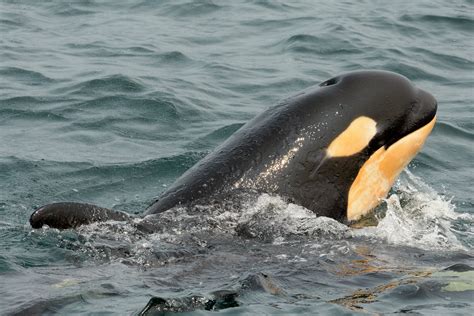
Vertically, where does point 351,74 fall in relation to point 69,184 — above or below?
above

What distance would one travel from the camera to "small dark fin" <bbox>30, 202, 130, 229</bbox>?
351 inches

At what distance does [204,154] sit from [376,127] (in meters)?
4.82

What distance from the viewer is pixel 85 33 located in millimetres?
23031

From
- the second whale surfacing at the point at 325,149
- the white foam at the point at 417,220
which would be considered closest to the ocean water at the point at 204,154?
the white foam at the point at 417,220

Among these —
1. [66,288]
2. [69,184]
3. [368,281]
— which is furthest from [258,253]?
[69,184]

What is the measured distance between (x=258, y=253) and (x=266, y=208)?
793 millimetres

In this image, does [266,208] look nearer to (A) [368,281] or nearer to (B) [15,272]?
(A) [368,281]

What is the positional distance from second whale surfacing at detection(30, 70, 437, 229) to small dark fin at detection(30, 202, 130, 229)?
82cm

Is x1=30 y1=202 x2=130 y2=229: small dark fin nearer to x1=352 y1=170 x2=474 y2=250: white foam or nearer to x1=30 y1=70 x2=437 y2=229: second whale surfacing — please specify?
x1=30 y1=70 x2=437 y2=229: second whale surfacing

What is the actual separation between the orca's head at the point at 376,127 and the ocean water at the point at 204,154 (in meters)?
0.40

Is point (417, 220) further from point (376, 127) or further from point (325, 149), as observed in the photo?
point (325, 149)

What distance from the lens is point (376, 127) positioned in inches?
412

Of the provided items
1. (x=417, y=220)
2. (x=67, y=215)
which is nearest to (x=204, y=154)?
(x=417, y=220)

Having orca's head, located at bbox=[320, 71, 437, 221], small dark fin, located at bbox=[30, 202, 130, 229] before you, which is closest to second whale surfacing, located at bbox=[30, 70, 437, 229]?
orca's head, located at bbox=[320, 71, 437, 221]
